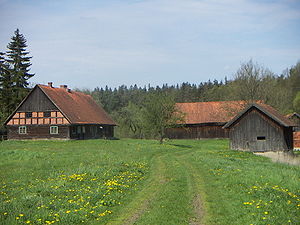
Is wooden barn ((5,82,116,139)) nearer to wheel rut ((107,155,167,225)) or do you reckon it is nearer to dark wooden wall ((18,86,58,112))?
dark wooden wall ((18,86,58,112))

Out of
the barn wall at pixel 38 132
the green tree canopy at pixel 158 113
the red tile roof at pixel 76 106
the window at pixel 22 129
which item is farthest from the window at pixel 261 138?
the window at pixel 22 129

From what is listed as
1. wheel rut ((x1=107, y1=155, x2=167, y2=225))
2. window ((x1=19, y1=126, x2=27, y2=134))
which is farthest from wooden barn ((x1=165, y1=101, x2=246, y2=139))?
wheel rut ((x1=107, y1=155, x2=167, y2=225))

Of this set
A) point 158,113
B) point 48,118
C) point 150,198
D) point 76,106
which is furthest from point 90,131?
point 150,198

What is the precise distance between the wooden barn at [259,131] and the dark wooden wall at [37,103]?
88.6ft

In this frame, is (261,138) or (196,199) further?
(261,138)

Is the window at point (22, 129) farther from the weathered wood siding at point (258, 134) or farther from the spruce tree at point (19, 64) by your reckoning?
the weathered wood siding at point (258, 134)

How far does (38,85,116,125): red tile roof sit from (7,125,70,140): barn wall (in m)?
2.35

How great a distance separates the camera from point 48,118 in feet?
164

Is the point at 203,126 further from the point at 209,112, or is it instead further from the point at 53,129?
the point at 53,129

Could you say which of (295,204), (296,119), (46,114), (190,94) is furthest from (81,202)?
(190,94)

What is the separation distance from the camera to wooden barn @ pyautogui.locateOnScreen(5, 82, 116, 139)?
49.1 meters

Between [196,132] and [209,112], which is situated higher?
[209,112]

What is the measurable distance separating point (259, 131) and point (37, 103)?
32232 mm

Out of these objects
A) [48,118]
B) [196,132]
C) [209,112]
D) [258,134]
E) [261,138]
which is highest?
[209,112]
